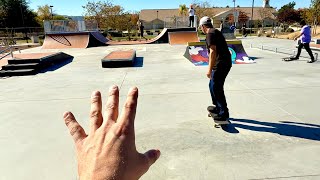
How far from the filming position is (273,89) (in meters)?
6.95

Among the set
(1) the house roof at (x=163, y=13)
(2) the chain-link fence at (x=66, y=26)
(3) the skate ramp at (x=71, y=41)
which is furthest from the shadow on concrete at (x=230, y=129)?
(1) the house roof at (x=163, y=13)

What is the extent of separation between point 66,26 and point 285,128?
2398 centimetres

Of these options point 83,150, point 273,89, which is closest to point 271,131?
point 273,89

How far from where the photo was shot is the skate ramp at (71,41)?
21927 millimetres

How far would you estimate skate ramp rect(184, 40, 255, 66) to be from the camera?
452 inches

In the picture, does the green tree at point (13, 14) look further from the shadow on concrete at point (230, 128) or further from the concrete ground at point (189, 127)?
the shadow on concrete at point (230, 128)

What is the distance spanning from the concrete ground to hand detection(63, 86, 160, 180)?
7.52ft

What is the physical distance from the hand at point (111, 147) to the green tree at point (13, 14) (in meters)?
57.1

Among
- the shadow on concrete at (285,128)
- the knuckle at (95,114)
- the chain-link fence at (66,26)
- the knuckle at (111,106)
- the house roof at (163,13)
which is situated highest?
the house roof at (163,13)

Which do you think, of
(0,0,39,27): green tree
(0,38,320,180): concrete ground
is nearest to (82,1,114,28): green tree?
(0,0,39,27): green tree

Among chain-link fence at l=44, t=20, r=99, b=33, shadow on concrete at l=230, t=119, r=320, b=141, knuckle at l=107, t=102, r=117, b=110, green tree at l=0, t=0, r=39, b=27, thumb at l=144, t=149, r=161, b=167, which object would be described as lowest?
shadow on concrete at l=230, t=119, r=320, b=141

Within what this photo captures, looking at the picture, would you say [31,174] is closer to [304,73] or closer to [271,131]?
[271,131]

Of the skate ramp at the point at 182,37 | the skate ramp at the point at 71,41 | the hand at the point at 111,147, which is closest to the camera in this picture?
the hand at the point at 111,147

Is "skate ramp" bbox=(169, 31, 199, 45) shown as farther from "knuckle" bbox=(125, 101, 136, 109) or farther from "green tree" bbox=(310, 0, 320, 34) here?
"knuckle" bbox=(125, 101, 136, 109)
